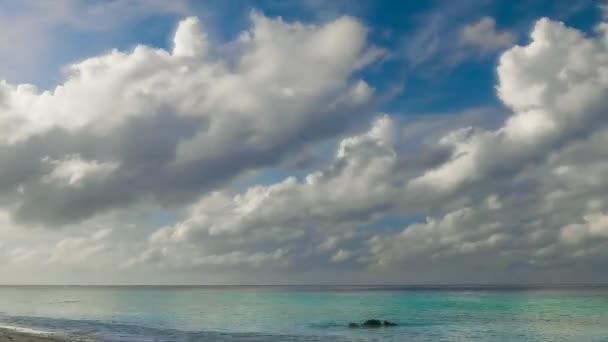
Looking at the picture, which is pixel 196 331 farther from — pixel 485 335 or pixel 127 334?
pixel 485 335

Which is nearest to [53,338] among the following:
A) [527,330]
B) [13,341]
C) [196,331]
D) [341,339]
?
[13,341]

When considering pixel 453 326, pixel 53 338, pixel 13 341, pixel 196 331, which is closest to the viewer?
pixel 13 341

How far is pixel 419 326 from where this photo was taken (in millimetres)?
71625

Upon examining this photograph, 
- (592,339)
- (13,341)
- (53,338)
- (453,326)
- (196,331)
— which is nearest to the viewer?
(13,341)

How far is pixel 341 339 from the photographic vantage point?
54938 mm

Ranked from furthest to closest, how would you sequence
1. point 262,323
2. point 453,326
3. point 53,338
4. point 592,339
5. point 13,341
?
point 262,323, point 453,326, point 592,339, point 53,338, point 13,341

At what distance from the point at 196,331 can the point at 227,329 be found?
4.68 meters

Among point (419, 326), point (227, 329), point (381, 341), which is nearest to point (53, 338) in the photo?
point (227, 329)

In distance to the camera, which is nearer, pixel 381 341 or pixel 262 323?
pixel 381 341

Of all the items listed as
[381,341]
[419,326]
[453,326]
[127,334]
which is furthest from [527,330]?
[127,334]

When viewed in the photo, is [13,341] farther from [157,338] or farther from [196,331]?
[196,331]

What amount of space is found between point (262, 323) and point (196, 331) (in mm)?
15417

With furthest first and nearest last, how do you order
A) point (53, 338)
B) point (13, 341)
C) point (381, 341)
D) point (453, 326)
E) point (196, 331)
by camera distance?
point (453, 326), point (196, 331), point (381, 341), point (53, 338), point (13, 341)

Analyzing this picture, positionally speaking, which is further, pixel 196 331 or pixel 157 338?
pixel 196 331
